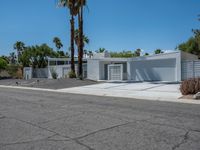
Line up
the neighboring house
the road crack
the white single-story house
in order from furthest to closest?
1. the white single-story house
2. the neighboring house
3. the road crack

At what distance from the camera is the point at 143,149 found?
16.1 ft

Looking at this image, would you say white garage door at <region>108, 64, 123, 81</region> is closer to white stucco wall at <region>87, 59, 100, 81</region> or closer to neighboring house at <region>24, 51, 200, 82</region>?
neighboring house at <region>24, 51, 200, 82</region>

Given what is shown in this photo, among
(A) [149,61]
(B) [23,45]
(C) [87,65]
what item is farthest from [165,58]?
(B) [23,45]

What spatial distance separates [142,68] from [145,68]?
457 millimetres

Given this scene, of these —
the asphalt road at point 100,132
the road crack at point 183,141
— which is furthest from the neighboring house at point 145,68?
the road crack at point 183,141

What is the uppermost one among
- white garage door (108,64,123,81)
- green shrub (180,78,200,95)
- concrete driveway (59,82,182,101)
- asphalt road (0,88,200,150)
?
white garage door (108,64,123,81)

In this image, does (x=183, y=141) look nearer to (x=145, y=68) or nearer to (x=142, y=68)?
(x=145, y=68)

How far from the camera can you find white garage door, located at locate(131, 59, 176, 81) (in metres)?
28.8

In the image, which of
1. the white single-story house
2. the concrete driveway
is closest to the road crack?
the concrete driveway

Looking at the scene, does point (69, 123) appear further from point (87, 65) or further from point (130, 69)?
point (87, 65)

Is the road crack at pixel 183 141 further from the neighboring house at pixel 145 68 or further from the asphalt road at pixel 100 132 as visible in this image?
the neighboring house at pixel 145 68

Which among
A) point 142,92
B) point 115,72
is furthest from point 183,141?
point 115,72

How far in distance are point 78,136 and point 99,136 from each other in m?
0.51

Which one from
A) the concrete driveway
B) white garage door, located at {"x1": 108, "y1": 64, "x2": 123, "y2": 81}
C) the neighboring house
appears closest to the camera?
the concrete driveway
